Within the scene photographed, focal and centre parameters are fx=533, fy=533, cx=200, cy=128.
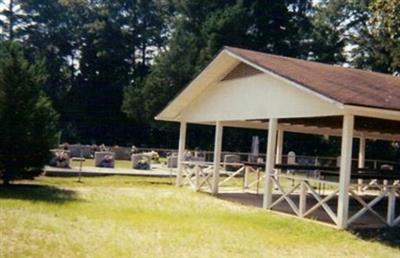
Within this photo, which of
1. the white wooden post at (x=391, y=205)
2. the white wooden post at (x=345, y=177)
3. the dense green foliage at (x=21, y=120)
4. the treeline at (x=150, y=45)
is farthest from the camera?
the treeline at (x=150, y=45)

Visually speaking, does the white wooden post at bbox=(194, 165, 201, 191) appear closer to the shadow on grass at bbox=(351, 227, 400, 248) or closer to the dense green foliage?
the dense green foliage

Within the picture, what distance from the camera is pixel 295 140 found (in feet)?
146

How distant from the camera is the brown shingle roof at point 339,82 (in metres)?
11.6

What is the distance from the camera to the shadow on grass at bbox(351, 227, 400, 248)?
10.8m

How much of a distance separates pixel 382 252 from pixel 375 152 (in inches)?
1289

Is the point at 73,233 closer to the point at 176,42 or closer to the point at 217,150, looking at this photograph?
the point at 217,150

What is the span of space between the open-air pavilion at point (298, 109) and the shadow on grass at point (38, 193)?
5.02 meters

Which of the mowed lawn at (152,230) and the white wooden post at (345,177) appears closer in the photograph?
the mowed lawn at (152,230)

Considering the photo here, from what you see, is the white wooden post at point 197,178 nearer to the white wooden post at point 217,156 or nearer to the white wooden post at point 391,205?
the white wooden post at point 217,156

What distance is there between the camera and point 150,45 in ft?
179

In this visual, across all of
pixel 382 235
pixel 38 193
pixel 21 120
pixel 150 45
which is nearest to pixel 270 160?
pixel 382 235

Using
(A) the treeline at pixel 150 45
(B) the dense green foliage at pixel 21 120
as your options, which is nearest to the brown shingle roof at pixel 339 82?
(B) the dense green foliage at pixel 21 120

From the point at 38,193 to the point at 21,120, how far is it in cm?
310

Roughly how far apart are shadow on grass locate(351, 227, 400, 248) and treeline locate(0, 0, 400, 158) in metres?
27.2
